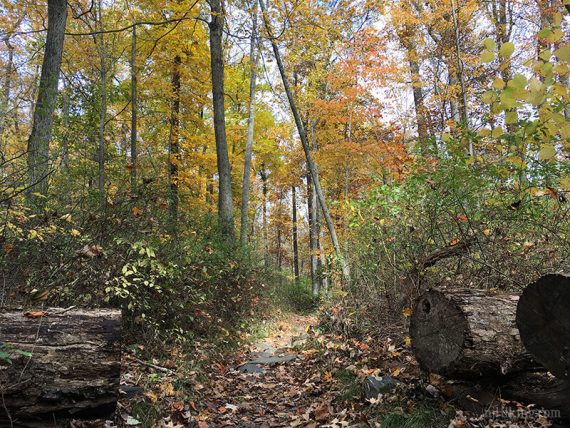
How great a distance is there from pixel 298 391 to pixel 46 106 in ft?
18.6

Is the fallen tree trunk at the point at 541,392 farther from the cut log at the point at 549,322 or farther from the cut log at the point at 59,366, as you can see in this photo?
the cut log at the point at 59,366

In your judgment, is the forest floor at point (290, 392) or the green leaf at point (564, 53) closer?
the green leaf at point (564, 53)

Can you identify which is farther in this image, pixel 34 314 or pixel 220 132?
pixel 220 132

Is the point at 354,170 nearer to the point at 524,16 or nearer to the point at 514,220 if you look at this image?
the point at 524,16

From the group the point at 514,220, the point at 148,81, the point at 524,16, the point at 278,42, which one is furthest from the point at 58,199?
the point at 524,16

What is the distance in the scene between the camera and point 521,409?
290cm

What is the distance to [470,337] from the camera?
325 cm

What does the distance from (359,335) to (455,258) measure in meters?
1.96

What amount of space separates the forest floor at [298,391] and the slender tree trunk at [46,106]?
8.68 ft

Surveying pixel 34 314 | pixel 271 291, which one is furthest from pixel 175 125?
pixel 34 314

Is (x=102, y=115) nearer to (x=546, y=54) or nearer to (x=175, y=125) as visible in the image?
(x=175, y=125)

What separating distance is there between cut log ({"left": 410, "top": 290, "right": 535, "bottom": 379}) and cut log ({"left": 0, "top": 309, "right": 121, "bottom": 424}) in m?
2.75

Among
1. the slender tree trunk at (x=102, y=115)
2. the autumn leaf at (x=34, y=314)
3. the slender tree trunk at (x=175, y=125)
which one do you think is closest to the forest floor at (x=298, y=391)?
the autumn leaf at (x=34, y=314)

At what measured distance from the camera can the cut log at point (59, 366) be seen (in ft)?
8.83
